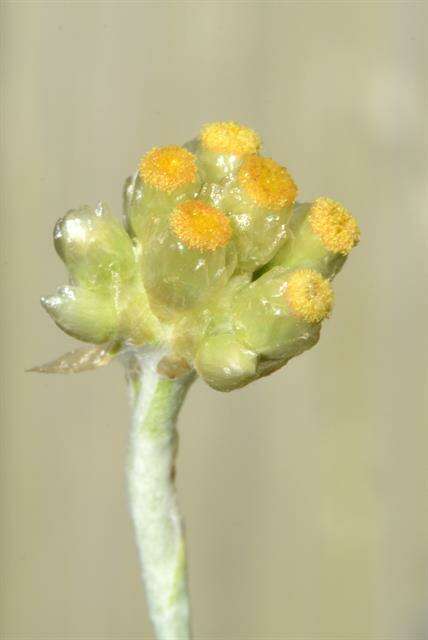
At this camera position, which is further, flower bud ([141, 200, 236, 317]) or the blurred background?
the blurred background

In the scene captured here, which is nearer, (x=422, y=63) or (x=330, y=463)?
(x=422, y=63)

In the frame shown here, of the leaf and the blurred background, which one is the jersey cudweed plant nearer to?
the leaf

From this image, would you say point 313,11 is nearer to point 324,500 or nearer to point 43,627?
point 324,500

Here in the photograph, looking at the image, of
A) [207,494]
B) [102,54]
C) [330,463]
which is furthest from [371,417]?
[102,54]

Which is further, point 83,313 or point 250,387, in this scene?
point 250,387

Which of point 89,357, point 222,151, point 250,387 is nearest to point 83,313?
point 89,357

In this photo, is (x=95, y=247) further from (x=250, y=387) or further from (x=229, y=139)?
(x=250, y=387)

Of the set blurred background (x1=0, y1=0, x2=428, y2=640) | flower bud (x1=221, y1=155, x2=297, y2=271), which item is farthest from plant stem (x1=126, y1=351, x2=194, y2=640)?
blurred background (x1=0, y1=0, x2=428, y2=640)
